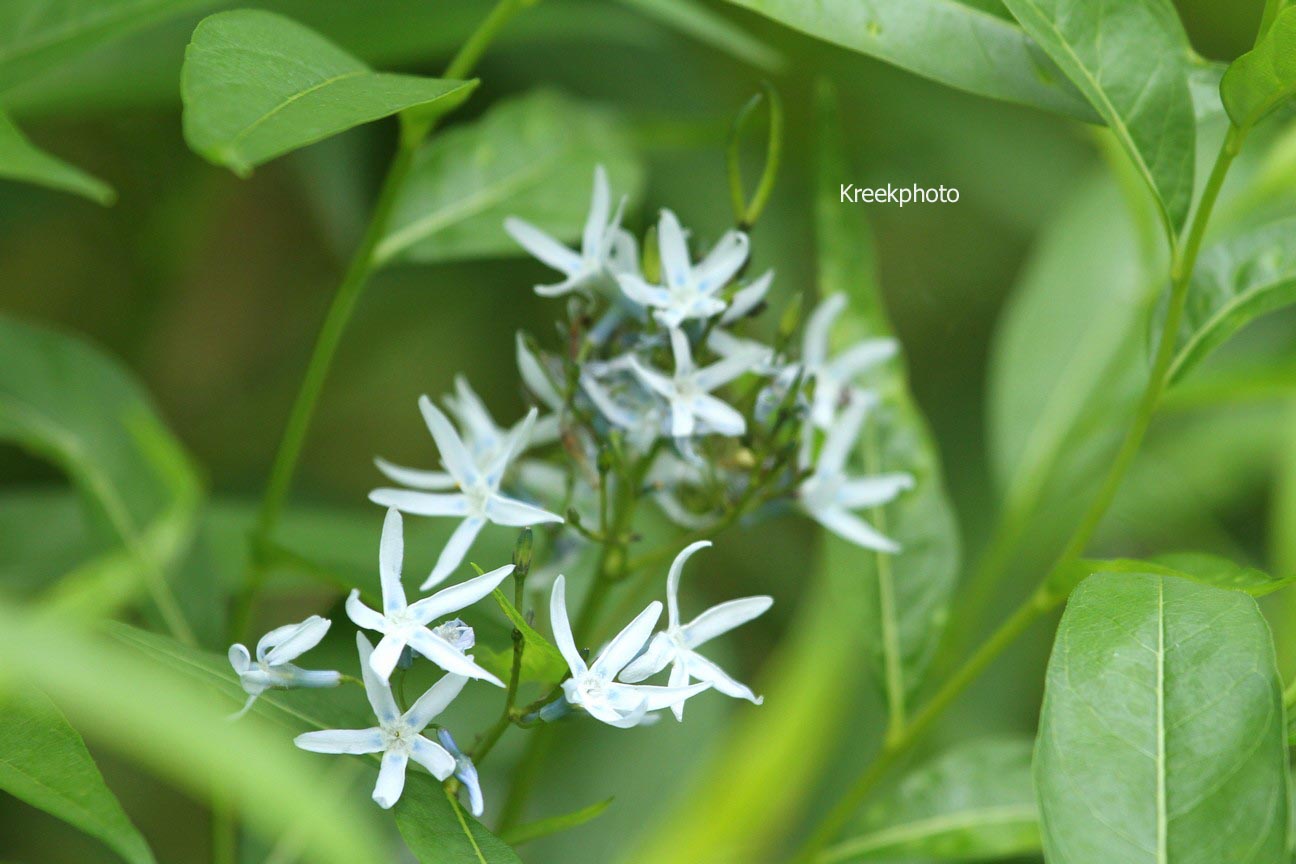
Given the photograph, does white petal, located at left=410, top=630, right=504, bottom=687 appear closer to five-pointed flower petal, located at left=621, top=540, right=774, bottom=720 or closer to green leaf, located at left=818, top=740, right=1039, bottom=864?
five-pointed flower petal, located at left=621, top=540, right=774, bottom=720

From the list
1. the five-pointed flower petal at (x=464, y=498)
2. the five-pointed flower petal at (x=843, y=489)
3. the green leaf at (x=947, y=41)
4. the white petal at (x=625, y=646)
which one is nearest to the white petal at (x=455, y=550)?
the five-pointed flower petal at (x=464, y=498)

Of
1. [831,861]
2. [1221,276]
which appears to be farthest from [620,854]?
[1221,276]

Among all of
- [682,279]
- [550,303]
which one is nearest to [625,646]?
[682,279]

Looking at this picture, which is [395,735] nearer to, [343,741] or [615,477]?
[343,741]

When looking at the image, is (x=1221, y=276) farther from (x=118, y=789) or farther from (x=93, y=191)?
(x=118, y=789)

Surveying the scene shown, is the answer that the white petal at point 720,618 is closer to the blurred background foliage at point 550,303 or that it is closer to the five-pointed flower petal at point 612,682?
the five-pointed flower petal at point 612,682

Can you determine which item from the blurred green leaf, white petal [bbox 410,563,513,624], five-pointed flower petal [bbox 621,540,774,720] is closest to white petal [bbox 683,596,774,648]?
five-pointed flower petal [bbox 621,540,774,720]
